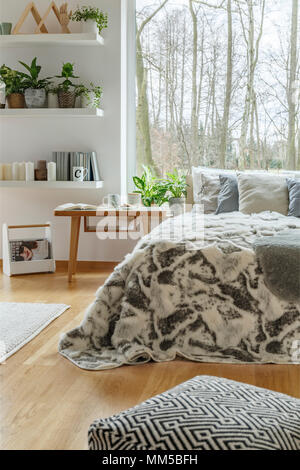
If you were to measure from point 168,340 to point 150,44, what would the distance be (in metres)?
3.31

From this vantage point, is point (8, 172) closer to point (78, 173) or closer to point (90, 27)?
point (78, 173)

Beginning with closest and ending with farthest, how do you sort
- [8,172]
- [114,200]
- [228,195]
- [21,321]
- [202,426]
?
[202,426], [21,321], [228,195], [114,200], [8,172]

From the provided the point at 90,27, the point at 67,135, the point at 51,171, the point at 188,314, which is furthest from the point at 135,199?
the point at 188,314

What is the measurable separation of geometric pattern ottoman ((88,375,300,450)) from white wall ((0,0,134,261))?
381 centimetres

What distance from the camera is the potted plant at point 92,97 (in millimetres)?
5027

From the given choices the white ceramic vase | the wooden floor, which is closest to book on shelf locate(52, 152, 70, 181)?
the white ceramic vase

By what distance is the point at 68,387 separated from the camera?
254cm

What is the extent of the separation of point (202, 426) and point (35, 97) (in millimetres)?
4142

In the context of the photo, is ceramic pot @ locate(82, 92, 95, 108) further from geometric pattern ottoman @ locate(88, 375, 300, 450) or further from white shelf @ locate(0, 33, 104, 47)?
geometric pattern ottoman @ locate(88, 375, 300, 450)

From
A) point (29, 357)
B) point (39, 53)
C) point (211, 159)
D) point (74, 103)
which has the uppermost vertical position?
point (39, 53)

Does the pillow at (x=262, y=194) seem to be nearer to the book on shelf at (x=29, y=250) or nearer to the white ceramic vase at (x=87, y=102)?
the white ceramic vase at (x=87, y=102)

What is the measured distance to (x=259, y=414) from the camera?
4.93 ft
